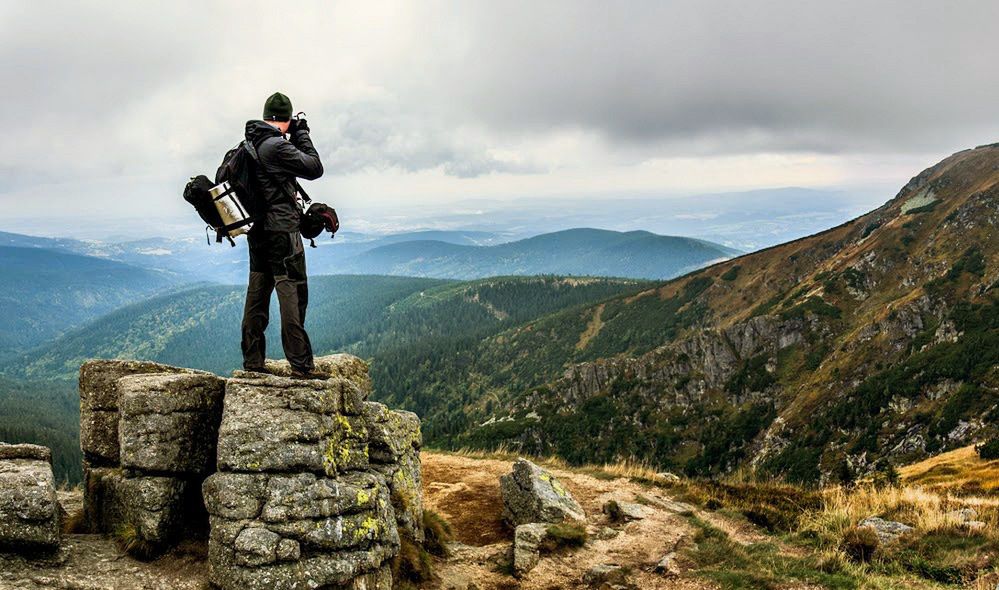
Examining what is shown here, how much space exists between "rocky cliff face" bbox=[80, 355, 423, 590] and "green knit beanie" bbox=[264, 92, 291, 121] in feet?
16.3

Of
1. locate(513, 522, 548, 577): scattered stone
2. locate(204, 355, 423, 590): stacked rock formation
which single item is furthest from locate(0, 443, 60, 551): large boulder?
locate(513, 522, 548, 577): scattered stone

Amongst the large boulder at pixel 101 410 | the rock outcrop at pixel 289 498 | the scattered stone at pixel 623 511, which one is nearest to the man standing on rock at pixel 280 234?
the rock outcrop at pixel 289 498

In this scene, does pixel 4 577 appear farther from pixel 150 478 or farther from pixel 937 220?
pixel 937 220

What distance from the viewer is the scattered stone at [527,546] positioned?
12.1 m

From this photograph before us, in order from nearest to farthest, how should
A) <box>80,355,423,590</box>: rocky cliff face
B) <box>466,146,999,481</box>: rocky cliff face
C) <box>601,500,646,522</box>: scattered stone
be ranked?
1. <box>80,355,423,590</box>: rocky cliff face
2. <box>601,500,646,522</box>: scattered stone
3. <box>466,146,999,481</box>: rocky cliff face

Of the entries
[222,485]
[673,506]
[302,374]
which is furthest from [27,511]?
[673,506]

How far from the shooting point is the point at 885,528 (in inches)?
508

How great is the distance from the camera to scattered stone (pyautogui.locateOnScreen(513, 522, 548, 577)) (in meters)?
12.1

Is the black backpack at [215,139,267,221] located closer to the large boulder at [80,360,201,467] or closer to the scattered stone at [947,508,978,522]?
the large boulder at [80,360,201,467]

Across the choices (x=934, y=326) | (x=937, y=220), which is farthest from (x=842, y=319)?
(x=937, y=220)

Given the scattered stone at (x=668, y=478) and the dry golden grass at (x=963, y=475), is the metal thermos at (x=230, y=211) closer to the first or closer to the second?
the scattered stone at (x=668, y=478)

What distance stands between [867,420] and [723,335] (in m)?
44.1

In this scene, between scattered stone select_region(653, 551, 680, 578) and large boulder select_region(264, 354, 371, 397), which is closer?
scattered stone select_region(653, 551, 680, 578)

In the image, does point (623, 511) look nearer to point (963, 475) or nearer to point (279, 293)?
point (279, 293)
